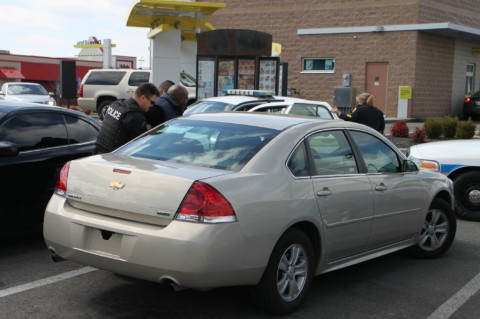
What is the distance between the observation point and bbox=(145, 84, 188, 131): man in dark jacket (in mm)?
7879

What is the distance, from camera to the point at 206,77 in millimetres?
17891

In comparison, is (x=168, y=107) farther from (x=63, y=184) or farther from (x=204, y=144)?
(x=63, y=184)

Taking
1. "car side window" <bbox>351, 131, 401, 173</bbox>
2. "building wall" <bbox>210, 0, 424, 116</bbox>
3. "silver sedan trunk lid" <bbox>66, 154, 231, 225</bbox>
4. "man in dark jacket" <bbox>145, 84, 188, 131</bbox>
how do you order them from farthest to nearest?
"building wall" <bbox>210, 0, 424, 116</bbox>, "man in dark jacket" <bbox>145, 84, 188, 131</bbox>, "car side window" <bbox>351, 131, 401, 173</bbox>, "silver sedan trunk lid" <bbox>66, 154, 231, 225</bbox>

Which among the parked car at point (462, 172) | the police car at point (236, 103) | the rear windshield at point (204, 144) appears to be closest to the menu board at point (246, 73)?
the police car at point (236, 103)

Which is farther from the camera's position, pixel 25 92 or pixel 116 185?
pixel 25 92

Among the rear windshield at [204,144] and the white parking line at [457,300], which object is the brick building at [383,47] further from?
the rear windshield at [204,144]

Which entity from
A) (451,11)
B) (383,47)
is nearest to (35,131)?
(383,47)

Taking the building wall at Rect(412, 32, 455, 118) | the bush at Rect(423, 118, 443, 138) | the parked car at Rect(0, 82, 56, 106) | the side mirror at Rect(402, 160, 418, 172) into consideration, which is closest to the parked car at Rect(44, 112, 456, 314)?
the side mirror at Rect(402, 160, 418, 172)

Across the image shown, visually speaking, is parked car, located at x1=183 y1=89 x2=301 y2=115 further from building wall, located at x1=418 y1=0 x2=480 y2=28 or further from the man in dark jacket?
building wall, located at x1=418 y1=0 x2=480 y2=28

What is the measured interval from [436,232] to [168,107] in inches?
146

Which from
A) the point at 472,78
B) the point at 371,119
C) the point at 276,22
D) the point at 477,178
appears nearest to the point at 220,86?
the point at 371,119

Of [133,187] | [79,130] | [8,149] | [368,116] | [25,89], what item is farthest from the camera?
[25,89]

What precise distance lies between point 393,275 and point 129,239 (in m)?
2.87

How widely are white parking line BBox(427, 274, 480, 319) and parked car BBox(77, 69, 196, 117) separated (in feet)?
59.5
